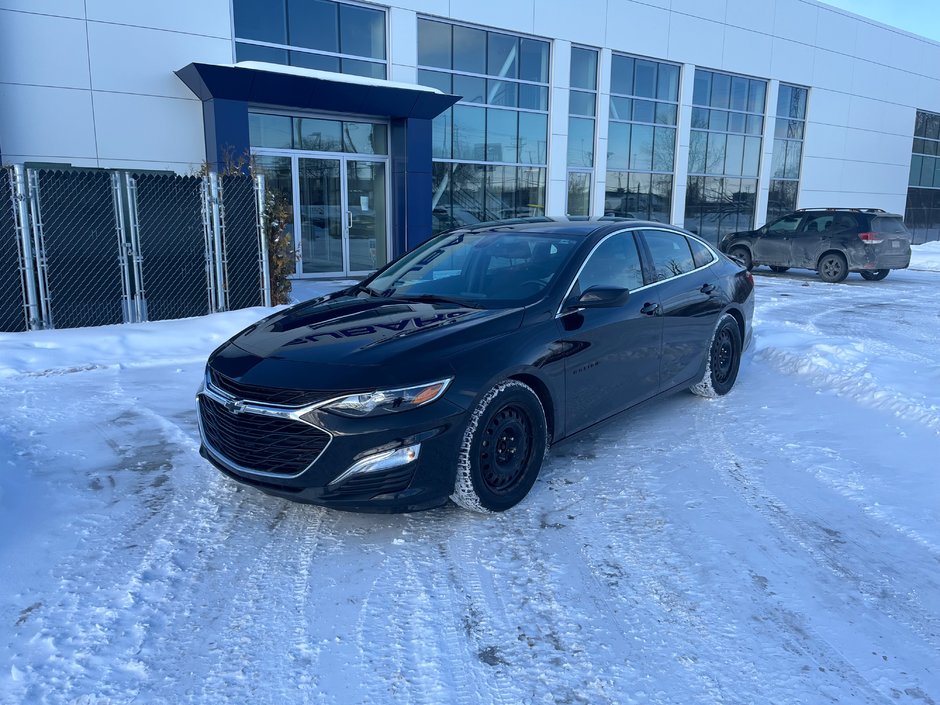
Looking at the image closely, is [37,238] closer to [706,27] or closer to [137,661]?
[137,661]

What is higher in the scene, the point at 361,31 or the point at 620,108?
the point at 361,31

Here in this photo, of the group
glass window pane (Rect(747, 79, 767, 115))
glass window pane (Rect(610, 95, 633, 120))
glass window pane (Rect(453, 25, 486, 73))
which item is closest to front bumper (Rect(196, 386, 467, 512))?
glass window pane (Rect(453, 25, 486, 73))

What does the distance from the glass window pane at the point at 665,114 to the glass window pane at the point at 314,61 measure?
10.1 metres

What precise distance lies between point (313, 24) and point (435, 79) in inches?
118

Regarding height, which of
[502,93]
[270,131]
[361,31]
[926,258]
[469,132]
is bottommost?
[926,258]

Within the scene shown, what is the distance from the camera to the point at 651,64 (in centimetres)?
1936

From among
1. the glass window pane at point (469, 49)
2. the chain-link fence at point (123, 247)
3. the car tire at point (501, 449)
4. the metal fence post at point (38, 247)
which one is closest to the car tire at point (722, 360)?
the car tire at point (501, 449)

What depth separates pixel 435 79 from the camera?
50.6 feet

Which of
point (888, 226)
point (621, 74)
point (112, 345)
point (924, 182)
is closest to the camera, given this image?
point (112, 345)

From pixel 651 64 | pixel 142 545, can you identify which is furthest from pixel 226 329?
pixel 651 64

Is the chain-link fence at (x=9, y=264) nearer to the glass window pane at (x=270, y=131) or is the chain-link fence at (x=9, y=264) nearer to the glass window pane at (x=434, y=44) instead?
the glass window pane at (x=270, y=131)

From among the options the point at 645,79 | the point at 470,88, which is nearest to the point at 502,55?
the point at 470,88

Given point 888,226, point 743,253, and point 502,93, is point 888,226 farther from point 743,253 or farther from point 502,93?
point 502,93

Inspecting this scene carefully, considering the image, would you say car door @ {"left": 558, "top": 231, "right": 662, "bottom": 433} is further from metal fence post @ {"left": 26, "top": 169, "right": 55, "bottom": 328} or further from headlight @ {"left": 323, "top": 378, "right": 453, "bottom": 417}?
metal fence post @ {"left": 26, "top": 169, "right": 55, "bottom": 328}
